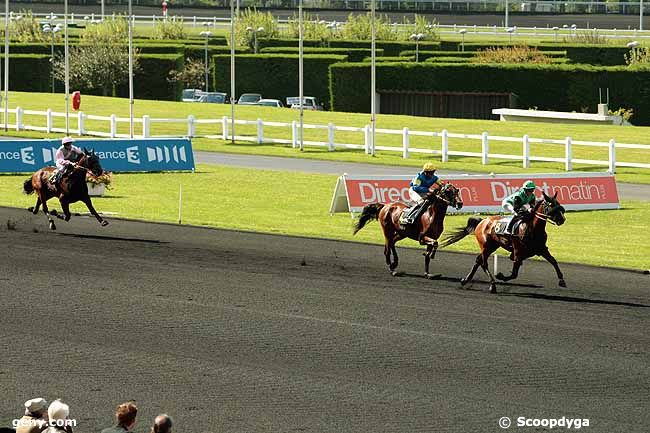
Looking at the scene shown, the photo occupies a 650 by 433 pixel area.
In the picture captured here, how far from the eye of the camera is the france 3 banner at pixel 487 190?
105 feet

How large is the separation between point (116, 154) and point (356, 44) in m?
45.4

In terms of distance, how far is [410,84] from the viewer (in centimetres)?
6794

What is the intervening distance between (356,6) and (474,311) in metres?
111

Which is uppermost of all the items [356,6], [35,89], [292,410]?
[356,6]

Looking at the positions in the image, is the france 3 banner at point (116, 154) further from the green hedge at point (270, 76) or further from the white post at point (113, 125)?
the green hedge at point (270, 76)

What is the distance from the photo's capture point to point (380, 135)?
54.5 m

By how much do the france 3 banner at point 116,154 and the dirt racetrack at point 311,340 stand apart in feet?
44.5

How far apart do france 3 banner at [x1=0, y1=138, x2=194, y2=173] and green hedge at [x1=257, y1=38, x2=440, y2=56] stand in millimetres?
42111

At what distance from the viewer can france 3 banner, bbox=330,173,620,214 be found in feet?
105

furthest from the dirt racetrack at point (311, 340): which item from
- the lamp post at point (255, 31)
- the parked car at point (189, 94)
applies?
the lamp post at point (255, 31)

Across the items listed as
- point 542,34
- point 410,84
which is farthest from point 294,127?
point 542,34

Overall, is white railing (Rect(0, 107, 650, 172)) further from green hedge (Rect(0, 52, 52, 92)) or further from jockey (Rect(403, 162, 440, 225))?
jockey (Rect(403, 162, 440, 225))

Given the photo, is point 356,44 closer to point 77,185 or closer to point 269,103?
point 269,103

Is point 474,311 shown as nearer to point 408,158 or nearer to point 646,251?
point 646,251
